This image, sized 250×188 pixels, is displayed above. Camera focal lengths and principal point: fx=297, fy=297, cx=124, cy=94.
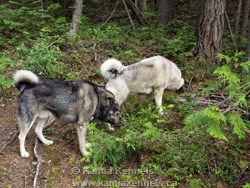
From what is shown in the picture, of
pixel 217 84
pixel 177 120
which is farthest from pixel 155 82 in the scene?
pixel 217 84

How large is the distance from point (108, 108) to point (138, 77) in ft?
4.61

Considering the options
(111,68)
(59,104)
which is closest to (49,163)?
(59,104)

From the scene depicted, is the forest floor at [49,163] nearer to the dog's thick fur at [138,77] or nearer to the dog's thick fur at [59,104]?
the dog's thick fur at [59,104]

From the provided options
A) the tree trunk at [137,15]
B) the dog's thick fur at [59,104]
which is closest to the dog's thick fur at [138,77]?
the dog's thick fur at [59,104]

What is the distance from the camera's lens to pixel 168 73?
7.27 metres

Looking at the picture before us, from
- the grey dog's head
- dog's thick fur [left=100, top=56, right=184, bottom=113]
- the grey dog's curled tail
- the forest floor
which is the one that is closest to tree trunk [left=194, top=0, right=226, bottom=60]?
dog's thick fur [left=100, top=56, right=184, bottom=113]

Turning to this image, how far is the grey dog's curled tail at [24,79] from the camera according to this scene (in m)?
5.25

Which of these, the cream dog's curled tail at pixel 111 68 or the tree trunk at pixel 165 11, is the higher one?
the tree trunk at pixel 165 11

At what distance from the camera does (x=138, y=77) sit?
695cm

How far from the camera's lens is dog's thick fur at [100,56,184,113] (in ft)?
22.2

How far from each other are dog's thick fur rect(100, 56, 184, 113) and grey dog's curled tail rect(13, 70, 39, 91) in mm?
1832

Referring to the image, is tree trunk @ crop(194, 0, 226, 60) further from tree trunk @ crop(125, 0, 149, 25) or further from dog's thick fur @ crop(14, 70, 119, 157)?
dog's thick fur @ crop(14, 70, 119, 157)

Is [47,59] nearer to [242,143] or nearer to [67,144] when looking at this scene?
[67,144]

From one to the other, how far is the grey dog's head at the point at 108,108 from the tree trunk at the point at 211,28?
402 centimetres
